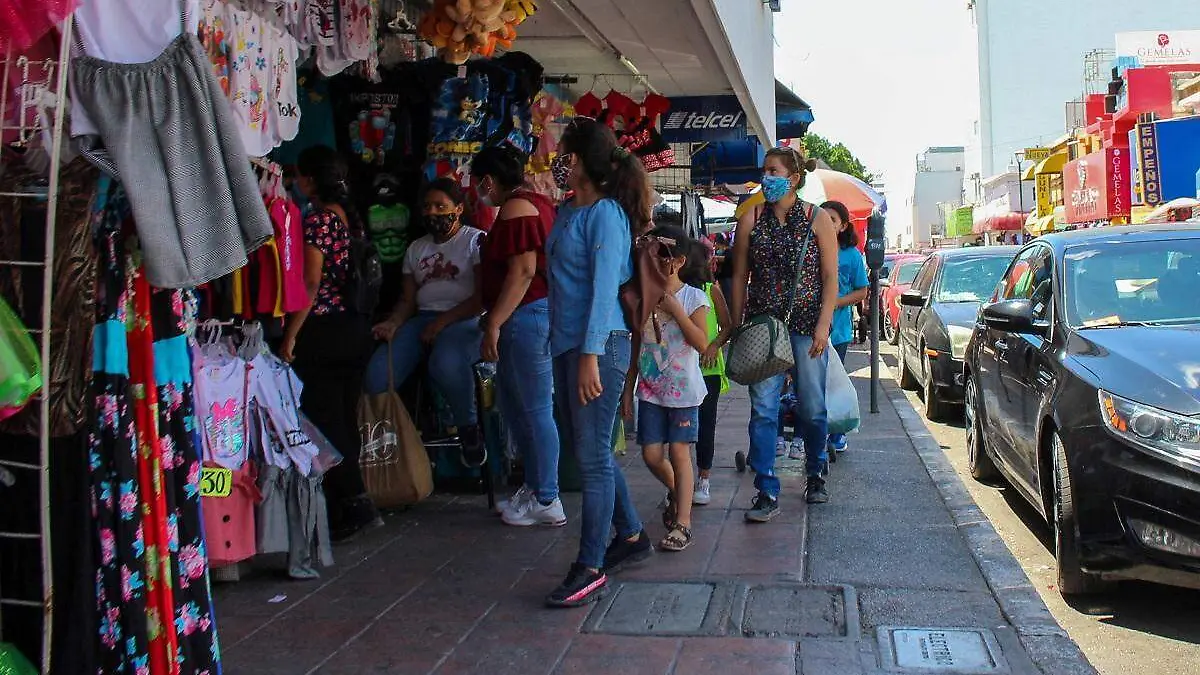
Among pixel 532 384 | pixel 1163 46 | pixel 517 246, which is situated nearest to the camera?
pixel 517 246

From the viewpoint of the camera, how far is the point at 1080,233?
21.4 feet

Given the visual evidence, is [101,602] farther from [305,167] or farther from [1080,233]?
[1080,233]

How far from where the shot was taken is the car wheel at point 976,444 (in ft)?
25.7

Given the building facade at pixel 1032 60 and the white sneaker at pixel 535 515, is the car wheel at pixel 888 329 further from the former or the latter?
the building facade at pixel 1032 60

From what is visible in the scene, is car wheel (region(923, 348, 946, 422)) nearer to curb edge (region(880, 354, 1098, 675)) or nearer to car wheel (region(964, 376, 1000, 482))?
curb edge (region(880, 354, 1098, 675))

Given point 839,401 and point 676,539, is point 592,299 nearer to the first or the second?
point 676,539

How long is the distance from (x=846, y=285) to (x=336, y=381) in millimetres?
4330

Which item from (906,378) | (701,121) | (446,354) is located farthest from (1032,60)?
(446,354)

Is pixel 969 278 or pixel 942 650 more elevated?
pixel 969 278

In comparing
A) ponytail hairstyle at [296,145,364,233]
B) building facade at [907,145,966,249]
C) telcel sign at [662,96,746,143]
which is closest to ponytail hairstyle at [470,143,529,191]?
ponytail hairstyle at [296,145,364,233]

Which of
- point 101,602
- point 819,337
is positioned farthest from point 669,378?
point 101,602

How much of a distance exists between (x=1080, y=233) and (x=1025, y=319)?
85cm

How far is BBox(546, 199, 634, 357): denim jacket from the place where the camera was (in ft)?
15.6

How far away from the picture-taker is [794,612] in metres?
4.86
